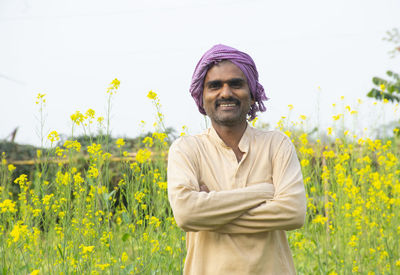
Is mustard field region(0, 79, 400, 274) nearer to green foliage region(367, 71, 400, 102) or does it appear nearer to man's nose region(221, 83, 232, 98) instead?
man's nose region(221, 83, 232, 98)

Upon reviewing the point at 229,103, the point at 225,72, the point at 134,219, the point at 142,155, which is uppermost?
the point at 225,72

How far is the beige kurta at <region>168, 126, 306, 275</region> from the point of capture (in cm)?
170

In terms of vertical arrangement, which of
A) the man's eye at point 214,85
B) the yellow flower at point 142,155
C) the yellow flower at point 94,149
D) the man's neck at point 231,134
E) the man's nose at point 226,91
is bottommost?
the yellow flower at point 142,155

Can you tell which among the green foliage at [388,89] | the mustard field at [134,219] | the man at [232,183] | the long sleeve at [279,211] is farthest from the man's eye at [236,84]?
the green foliage at [388,89]

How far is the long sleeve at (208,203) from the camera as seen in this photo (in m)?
1.68

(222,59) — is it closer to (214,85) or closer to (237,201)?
(214,85)

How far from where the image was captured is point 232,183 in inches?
71.4

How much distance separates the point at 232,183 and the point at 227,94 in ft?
1.16

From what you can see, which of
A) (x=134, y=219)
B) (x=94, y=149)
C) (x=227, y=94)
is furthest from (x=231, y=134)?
(x=134, y=219)

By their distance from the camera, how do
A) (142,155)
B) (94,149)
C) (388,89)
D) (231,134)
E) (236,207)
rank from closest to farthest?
(236,207)
(231,134)
(94,149)
(142,155)
(388,89)

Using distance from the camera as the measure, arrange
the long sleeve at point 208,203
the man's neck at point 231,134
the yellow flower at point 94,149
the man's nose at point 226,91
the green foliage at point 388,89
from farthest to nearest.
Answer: the green foliage at point 388,89 → the yellow flower at point 94,149 → the man's neck at point 231,134 → the man's nose at point 226,91 → the long sleeve at point 208,203

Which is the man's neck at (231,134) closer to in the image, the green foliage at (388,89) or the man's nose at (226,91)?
the man's nose at (226,91)

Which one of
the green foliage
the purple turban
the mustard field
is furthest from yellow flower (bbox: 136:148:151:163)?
the green foliage

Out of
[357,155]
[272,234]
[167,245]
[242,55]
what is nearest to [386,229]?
[357,155]
